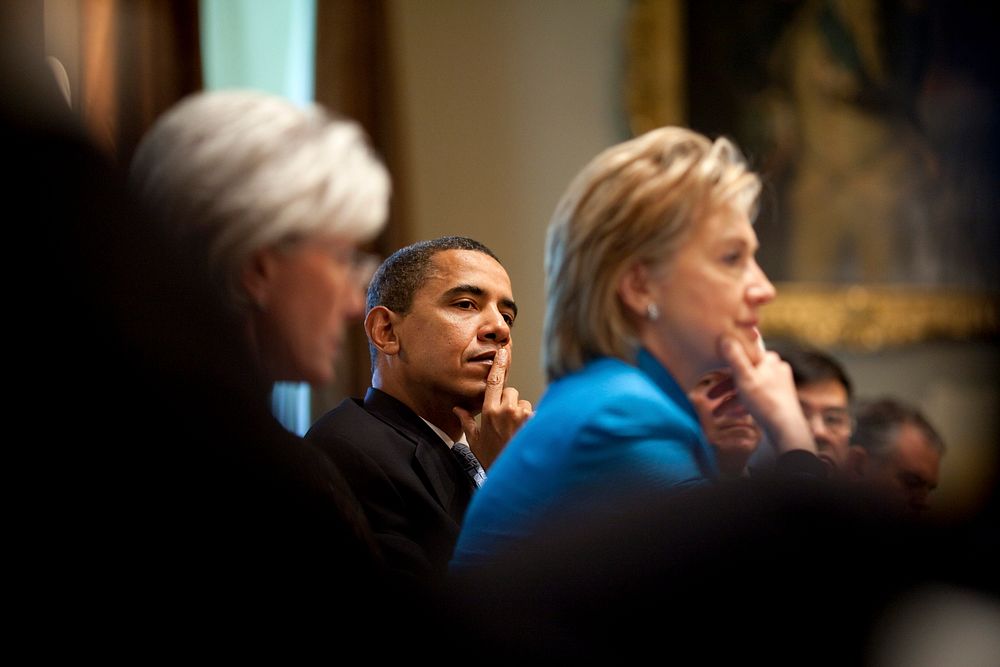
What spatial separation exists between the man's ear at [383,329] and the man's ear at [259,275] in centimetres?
31

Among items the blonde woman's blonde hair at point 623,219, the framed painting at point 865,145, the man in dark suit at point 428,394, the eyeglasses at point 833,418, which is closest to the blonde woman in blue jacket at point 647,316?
the blonde woman's blonde hair at point 623,219

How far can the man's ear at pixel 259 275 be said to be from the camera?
2.93 ft

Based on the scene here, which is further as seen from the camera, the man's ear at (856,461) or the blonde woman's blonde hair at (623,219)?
the man's ear at (856,461)

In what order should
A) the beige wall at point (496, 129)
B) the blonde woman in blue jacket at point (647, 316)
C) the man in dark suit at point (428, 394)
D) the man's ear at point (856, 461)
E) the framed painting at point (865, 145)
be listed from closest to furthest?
the blonde woman in blue jacket at point (647, 316)
the man in dark suit at point (428, 394)
the man's ear at point (856, 461)
the beige wall at point (496, 129)
the framed painting at point (865, 145)

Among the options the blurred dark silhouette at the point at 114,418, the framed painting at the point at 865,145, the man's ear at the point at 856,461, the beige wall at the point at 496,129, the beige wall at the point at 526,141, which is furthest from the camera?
the framed painting at the point at 865,145

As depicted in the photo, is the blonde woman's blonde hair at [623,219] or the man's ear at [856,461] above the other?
the blonde woman's blonde hair at [623,219]

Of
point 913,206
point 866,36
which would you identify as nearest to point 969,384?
point 913,206

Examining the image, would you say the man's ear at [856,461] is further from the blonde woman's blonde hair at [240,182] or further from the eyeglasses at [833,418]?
the blonde woman's blonde hair at [240,182]

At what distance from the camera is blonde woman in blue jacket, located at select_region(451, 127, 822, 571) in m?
1.02

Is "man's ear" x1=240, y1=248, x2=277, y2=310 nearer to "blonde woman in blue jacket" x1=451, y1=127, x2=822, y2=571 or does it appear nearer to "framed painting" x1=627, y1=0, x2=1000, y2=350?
"blonde woman in blue jacket" x1=451, y1=127, x2=822, y2=571

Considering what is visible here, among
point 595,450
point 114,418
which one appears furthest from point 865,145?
point 114,418

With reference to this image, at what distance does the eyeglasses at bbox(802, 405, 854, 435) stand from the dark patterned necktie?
0.50 m

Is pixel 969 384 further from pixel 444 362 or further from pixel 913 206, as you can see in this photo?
pixel 444 362

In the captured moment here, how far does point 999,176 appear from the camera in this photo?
4.50 m
